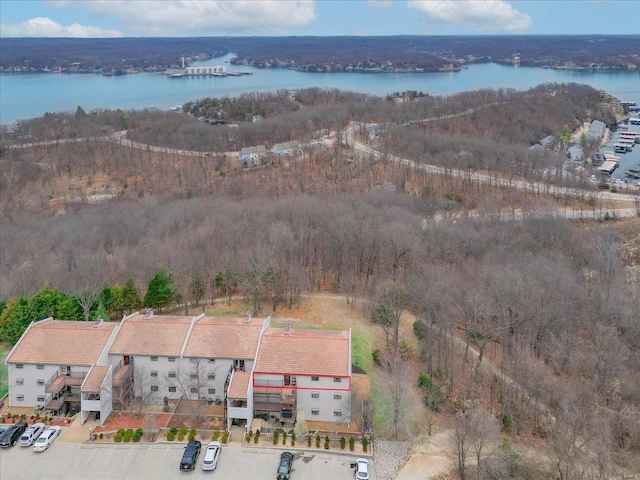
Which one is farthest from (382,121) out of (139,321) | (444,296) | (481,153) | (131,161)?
(139,321)

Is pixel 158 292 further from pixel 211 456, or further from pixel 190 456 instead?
pixel 211 456

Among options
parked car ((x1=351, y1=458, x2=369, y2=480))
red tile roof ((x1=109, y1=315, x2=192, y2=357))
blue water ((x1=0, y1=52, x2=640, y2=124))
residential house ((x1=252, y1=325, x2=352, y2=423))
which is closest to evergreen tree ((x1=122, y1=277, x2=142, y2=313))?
red tile roof ((x1=109, y1=315, x2=192, y2=357))

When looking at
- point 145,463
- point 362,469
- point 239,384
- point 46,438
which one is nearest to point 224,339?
point 239,384

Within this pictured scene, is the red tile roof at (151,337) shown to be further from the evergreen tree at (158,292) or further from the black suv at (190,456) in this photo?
the evergreen tree at (158,292)

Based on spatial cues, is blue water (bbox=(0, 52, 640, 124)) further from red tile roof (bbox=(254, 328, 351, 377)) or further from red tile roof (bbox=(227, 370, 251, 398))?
red tile roof (bbox=(227, 370, 251, 398))

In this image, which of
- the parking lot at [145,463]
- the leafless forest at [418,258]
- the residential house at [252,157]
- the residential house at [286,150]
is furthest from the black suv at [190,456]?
the residential house at [286,150]

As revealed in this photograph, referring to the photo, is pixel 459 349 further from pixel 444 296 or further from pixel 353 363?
pixel 353 363

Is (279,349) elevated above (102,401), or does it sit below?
above

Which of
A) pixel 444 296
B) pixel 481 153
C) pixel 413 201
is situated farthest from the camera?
pixel 481 153
